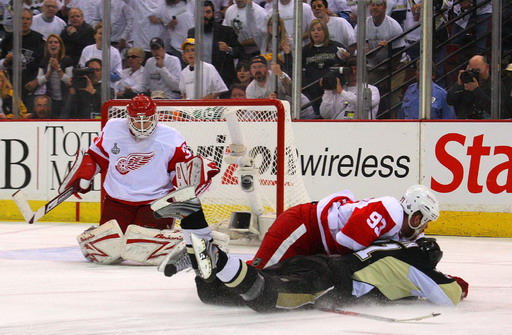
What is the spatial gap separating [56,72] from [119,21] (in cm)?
80

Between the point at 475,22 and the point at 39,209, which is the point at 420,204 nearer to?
the point at 39,209

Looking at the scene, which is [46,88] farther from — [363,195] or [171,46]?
[363,195]

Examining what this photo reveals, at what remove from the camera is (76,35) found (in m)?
8.77

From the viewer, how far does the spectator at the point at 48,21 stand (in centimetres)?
888

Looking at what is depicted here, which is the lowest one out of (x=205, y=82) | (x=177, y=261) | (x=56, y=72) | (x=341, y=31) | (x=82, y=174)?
(x=177, y=261)

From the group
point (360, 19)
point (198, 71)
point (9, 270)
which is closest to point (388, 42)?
point (360, 19)

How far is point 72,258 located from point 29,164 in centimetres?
291

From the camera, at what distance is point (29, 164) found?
867 centimetres

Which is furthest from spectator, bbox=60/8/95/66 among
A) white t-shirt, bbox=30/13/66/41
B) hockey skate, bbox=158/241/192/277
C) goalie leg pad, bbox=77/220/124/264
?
hockey skate, bbox=158/241/192/277

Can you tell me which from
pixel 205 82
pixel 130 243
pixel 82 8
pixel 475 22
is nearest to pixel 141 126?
pixel 130 243

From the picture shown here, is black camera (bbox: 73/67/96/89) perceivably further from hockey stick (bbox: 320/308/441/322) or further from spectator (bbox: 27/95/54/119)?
hockey stick (bbox: 320/308/441/322)

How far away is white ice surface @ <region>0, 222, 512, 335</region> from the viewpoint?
3.45m

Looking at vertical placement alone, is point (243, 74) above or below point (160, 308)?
above

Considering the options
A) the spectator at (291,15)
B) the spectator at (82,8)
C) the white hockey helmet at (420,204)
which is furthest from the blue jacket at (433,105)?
the white hockey helmet at (420,204)
